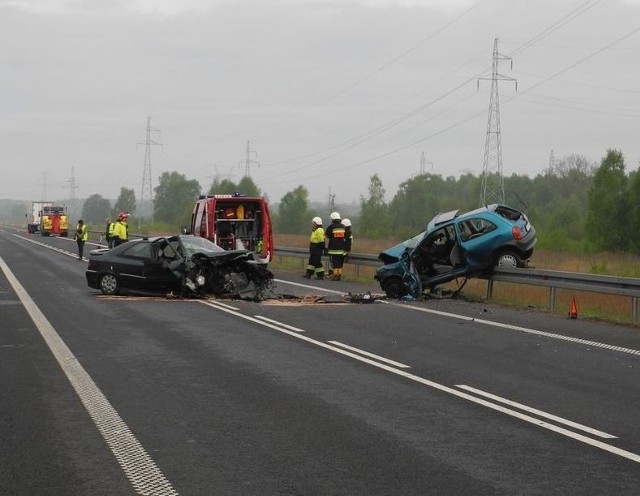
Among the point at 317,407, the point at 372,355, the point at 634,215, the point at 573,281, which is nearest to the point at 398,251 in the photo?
the point at 573,281

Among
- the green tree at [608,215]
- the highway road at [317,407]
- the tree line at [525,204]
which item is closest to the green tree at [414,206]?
the tree line at [525,204]

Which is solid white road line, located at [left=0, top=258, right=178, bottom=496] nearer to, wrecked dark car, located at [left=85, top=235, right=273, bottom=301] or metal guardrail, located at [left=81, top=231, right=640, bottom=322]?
wrecked dark car, located at [left=85, top=235, right=273, bottom=301]

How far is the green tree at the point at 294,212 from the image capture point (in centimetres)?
12412

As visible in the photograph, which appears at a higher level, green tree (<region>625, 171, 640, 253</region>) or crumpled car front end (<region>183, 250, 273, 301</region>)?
green tree (<region>625, 171, 640, 253</region>)

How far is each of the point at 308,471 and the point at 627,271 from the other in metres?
28.1

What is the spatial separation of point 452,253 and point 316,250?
809cm

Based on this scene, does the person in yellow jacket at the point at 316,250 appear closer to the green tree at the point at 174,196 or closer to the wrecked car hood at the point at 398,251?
the wrecked car hood at the point at 398,251

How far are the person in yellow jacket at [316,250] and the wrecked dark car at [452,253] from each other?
23.1 ft

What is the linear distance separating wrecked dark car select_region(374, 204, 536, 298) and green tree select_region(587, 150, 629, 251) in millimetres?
42873

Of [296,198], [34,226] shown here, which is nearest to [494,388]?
[34,226]

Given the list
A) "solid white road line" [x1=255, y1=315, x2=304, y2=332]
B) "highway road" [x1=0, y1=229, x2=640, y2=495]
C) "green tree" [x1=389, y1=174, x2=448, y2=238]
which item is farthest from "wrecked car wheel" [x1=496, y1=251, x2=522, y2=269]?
"green tree" [x1=389, y1=174, x2=448, y2=238]

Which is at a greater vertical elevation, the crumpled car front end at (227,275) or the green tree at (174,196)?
the green tree at (174,196)

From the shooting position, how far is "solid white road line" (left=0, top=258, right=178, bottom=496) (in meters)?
5.89

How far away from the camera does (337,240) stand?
2745cm
